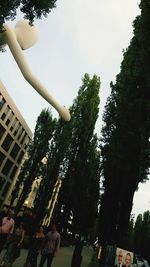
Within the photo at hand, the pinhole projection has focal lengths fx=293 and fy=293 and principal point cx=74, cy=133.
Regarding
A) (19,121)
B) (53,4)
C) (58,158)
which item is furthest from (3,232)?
(19,121)

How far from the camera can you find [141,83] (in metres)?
13.7

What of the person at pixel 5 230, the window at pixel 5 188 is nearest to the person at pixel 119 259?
the person at pixel 5 230

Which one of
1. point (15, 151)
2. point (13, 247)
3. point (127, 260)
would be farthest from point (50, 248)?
point (15, 151)

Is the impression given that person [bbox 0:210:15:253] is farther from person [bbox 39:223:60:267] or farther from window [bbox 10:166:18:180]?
window [bbox 10:166:18:180]

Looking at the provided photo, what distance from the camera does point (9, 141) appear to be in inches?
1438

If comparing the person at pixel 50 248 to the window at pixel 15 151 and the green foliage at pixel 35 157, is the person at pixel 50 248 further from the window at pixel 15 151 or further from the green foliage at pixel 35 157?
the window at pixel 15 151

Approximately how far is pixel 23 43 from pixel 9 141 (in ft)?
118

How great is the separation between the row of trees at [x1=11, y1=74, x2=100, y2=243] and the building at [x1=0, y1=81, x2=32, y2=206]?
19.6 feet

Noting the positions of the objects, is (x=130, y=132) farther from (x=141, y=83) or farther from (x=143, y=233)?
(x=143, y=233)

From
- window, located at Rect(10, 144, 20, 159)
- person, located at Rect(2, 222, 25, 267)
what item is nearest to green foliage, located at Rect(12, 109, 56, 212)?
window, located at Rect(10, 144, 20, 159)

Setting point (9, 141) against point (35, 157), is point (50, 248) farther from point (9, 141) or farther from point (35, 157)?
point (9, 141)

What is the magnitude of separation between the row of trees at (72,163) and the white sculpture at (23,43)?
79.9 ft

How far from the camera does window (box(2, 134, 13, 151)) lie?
3507 centimetres

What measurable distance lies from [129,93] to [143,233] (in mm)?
68761
